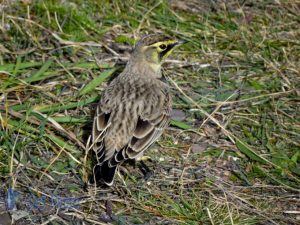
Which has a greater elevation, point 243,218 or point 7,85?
point 7,85

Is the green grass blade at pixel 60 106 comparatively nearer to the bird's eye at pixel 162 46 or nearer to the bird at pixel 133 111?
the bird at pixel 133 111

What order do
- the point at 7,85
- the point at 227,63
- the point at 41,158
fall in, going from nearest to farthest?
1. the point at 41,158
2. the point at 7,85
3. the point at 227,63

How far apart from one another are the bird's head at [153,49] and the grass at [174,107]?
577mm

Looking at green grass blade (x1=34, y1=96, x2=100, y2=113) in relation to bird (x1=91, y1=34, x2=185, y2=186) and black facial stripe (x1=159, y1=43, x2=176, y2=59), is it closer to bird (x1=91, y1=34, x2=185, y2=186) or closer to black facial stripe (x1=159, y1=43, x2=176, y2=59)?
bird (x1=91, y1=34, x2=185, y2=186)

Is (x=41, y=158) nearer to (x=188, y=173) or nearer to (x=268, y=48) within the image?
(x=188, y=173)

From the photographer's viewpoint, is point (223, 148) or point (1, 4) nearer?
point (223, 148)

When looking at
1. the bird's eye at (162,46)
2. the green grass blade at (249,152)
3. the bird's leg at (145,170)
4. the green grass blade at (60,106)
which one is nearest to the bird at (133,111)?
the bird's eye at (162,46)

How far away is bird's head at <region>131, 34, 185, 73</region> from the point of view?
7.90 meters

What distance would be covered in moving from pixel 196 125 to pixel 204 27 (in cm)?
185

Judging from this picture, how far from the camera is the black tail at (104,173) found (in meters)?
6.72

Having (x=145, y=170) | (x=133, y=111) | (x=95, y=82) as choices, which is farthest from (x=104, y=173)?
(x=95, y=82)

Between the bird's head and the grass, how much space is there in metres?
0.58

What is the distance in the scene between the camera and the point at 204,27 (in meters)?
9.54

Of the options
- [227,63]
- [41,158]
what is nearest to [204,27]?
[227,63]
